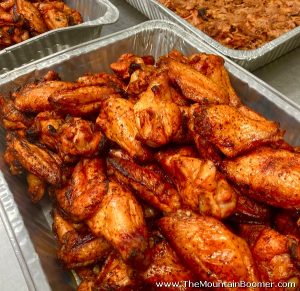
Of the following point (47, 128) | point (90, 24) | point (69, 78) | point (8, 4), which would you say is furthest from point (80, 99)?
point (8, 4)

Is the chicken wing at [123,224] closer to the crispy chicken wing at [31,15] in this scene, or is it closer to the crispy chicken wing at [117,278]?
the crispy chicken wing at [117,278]

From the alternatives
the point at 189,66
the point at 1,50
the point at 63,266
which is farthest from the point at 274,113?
the point at 1,50

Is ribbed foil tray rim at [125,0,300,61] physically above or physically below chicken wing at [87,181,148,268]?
above

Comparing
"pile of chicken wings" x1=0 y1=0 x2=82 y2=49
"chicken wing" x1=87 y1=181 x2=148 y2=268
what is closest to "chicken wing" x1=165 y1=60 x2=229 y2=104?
"chicken wing" x1=87 y1=181 x2=148 y2=268

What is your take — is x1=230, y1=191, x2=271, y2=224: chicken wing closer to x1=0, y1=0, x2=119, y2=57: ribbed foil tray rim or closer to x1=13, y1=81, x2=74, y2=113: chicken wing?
x1=13, y1=81, x2=74, y2=113: chicken wing

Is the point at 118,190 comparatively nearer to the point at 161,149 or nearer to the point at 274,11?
the point at 161,149

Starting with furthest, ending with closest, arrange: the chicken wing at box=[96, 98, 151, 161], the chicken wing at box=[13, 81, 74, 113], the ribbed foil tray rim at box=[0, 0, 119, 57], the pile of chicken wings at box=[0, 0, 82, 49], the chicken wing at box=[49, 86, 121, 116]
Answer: the pile of chicken wings at box=[0, 0, 82, 49]
the ribbed foil tray rim at box=[0, 0, 119, 57]
the chicken wing at box=[13, 81, 74, 113]
the chicken wing at box=[49, 86, 121, 116]
the chicken wing at box=[96, 98, 151, 161]
